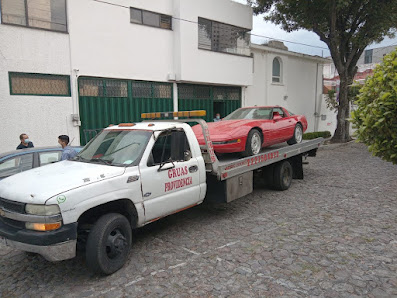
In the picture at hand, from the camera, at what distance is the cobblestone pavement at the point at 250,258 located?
12.6 ft

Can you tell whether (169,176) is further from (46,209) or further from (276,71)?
(276,71)

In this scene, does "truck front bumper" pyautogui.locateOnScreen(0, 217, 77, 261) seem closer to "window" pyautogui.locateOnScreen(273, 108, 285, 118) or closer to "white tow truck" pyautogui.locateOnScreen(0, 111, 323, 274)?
"white tow truck" pyautogui.locateOnScreen(0, 111, 323, 274)

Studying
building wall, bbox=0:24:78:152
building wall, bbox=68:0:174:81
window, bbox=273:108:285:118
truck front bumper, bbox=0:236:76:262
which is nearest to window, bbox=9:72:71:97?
building wall, bbox=0:24:78:152

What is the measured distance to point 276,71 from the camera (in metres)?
20.6

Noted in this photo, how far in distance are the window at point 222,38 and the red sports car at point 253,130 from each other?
308 inches

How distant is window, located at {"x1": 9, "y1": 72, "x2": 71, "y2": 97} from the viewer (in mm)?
10242

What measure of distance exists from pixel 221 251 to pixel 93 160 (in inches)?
94.3

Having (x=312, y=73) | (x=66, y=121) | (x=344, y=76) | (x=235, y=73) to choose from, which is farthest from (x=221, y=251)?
(x=312, y=73)

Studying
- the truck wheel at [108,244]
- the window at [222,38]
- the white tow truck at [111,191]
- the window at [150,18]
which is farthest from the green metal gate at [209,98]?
the truck wheel at [108,244]

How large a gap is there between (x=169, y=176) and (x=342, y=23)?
17.0 metres

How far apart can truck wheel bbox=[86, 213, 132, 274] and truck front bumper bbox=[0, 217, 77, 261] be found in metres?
0.25

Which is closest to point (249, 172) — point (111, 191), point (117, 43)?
point (111, 191)

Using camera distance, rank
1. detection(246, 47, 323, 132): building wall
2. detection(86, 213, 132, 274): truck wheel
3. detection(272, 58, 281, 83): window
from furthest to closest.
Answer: detection(272, 58, 281, 83): window < detection(246, 47, 323, 132): building wall < detection(86, 213, 132, 274): truck wheel

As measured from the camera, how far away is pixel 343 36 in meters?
18.1
